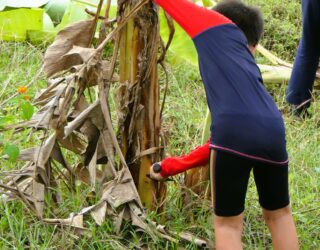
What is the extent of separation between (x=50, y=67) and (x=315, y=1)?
78.5 inches

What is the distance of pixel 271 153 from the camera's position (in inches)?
89.3

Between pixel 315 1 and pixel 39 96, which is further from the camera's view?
pixel 315 1

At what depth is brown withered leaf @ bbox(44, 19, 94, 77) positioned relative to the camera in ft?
8.50

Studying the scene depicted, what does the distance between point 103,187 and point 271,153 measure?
0.68 m

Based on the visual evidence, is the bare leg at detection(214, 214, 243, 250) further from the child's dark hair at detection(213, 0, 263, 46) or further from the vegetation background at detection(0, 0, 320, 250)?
the child's dark hair at detection(213, 0, 263, 46)

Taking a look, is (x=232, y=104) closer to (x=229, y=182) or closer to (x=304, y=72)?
(x=229, y=182)

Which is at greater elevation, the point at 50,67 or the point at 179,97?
the point at 50,67

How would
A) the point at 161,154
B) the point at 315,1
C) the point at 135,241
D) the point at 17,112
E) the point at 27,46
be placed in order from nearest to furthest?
the point at 135,241, the point at 161,154, the point at 17,112, the point at 315,1, the point at 27,46

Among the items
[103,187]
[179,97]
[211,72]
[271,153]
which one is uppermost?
[211,72]

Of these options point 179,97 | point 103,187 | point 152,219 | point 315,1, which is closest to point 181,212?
point 152,219

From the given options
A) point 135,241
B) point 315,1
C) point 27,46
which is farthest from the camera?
point 27,46

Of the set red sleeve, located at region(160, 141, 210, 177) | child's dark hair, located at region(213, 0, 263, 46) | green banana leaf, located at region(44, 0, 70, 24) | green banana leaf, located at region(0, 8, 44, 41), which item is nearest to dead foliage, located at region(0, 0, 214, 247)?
red sleeve, located at region(160, 141, 210, 177)

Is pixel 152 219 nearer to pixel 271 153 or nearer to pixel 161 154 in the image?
pixel 161 154

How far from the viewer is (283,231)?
2.48m
